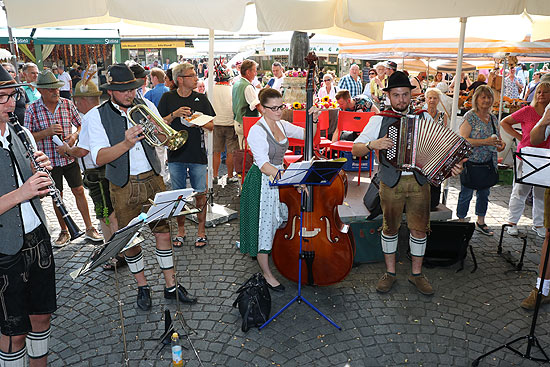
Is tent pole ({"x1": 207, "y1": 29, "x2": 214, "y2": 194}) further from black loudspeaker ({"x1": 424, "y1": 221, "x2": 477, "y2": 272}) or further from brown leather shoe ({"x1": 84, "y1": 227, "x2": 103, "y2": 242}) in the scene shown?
black loudspeaker ({"x1": 424, "y1": 221, "x2": 477, "y2": 272})

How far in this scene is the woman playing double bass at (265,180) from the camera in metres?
3.99

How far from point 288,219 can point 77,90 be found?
291 centimetres

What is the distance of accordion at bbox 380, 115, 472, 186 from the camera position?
12.8ft

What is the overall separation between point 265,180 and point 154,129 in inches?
45.6

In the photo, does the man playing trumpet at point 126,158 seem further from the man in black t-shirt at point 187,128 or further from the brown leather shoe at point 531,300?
the brown leather shoe at point 531,300

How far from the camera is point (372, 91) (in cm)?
1127

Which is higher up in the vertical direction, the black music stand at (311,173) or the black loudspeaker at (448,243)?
the black music stand at (311,173)

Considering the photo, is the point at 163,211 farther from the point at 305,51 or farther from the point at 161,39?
the point at 161,39

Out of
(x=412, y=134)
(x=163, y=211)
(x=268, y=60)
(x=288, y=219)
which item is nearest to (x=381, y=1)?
(x=412, y=134)

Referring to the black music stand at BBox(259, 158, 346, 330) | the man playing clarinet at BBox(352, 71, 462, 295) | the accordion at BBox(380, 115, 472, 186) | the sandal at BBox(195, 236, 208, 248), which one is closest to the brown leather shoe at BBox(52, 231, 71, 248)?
the sandal at BBox(195, 236, 208, 248)

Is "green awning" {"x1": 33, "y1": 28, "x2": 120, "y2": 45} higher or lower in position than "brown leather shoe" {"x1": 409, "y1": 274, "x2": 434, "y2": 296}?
higher

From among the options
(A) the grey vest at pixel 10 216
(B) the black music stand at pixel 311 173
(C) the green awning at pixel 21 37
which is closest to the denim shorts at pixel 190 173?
(B) the black music stand at pixel 311 173

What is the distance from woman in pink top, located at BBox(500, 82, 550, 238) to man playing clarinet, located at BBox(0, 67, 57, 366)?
5281mm

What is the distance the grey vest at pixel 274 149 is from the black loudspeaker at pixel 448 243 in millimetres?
2049
